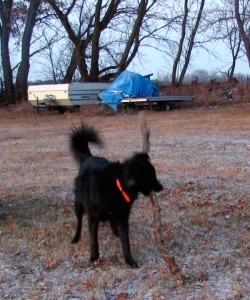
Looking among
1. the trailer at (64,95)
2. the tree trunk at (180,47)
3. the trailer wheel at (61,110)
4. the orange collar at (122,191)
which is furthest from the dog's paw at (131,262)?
the tree trunk at (180,47)

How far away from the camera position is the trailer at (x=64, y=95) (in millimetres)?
21953

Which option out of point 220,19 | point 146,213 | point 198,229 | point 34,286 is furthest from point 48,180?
point 220,19

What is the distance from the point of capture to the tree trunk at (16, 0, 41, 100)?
26623 millimetres

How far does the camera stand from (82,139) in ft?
15.2

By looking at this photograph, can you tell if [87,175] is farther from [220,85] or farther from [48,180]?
[220,85]

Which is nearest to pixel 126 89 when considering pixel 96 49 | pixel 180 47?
pixel 96 49

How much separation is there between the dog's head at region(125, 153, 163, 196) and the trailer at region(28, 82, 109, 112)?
18.5 metres

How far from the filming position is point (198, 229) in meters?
4.64

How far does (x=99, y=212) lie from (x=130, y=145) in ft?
23.6

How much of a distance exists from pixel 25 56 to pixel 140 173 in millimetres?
25136

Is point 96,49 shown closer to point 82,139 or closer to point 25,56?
point 25,56

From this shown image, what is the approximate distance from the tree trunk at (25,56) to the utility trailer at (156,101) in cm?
760

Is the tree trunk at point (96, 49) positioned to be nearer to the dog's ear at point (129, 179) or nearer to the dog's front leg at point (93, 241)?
the dog's front leg at point (93, 241)

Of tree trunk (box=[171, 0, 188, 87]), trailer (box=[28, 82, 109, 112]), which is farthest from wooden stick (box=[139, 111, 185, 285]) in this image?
tree trunk (box=[171, 0, 188, 87])
